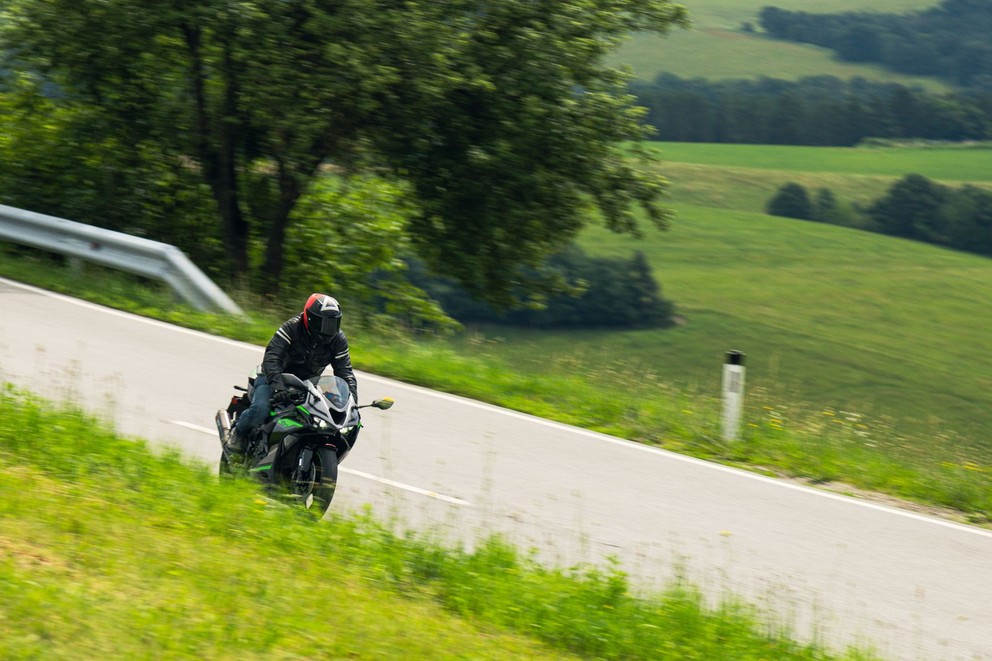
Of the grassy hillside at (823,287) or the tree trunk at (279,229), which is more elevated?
the tree trunk at (279,229)

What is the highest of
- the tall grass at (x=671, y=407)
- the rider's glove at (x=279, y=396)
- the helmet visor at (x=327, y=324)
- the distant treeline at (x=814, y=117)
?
the distant treeline at (x=814, y=117)

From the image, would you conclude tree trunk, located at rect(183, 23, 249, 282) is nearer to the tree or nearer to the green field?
the green field

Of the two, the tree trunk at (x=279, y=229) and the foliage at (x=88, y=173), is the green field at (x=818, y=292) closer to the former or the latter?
the tree trunk at (x=279, y=229)

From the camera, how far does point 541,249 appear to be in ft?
58.6

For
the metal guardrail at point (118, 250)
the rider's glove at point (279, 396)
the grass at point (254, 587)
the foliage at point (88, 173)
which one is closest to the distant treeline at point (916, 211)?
the foliage at point (88, 173)

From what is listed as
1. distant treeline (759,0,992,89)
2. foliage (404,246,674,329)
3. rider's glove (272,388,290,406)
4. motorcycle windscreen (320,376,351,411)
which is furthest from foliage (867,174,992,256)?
rider's glove (272,388,290,406)

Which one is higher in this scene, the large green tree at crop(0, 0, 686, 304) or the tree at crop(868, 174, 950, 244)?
the large green tree at crop(0, 0, 686, 304)

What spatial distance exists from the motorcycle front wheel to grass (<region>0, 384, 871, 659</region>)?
0.30 metres

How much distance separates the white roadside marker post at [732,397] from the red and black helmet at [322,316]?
15.2 ft

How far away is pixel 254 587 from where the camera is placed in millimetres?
5570

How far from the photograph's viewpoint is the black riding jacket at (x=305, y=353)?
25.6 ft

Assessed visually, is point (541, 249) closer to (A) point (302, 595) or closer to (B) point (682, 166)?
(A) point (302, 595)

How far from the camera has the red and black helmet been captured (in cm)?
769

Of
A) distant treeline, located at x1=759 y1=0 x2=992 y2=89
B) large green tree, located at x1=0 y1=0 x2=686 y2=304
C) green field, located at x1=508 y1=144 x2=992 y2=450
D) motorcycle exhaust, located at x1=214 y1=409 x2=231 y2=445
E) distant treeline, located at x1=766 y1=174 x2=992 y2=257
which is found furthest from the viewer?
distant treeline, located at x1=759 y1=0 x2=992 y2=89
